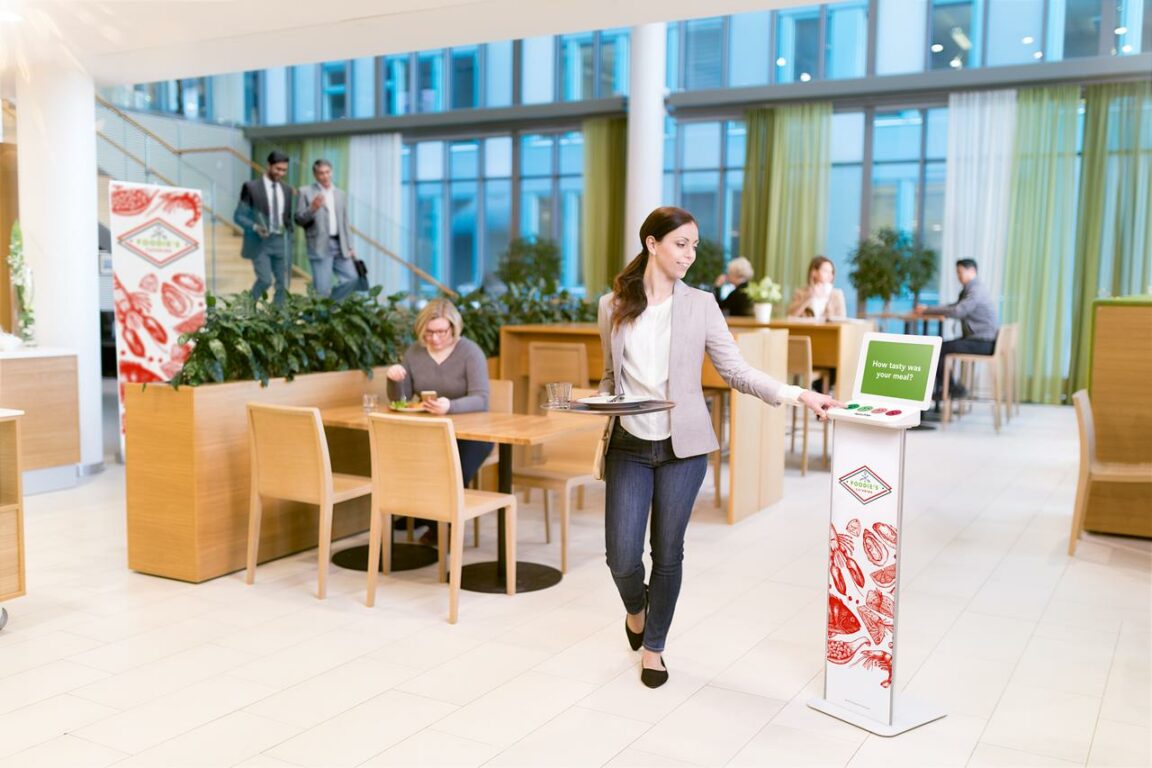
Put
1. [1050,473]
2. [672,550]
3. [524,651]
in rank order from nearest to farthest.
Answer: [672,550]
[524,651]
[1050,473]

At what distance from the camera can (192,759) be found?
3035 millimetres

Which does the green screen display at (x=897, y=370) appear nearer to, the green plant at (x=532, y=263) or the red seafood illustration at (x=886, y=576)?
the red seafood illustration at (x=886, y=576)

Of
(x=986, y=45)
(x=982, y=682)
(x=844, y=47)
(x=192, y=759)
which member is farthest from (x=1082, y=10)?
(x=192, y=759)

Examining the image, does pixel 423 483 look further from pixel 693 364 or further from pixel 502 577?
pixel 693 364

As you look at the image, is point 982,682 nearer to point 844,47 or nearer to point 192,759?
point 192,759

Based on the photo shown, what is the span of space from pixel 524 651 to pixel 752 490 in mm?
2758

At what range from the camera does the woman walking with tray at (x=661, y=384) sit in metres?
3.44

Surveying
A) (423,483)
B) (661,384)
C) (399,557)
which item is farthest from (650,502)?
(399,557)

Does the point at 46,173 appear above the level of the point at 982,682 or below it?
above

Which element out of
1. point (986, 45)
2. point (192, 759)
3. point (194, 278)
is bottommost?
point (192, 759)

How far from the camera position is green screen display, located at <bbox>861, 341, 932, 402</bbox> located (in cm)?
312

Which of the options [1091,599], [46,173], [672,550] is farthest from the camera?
[46,173]

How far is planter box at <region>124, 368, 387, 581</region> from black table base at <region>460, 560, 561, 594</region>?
1050 millimetres

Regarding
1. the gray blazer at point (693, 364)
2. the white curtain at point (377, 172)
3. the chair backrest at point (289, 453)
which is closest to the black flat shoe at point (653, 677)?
the gray blazer at point (693, 364)
